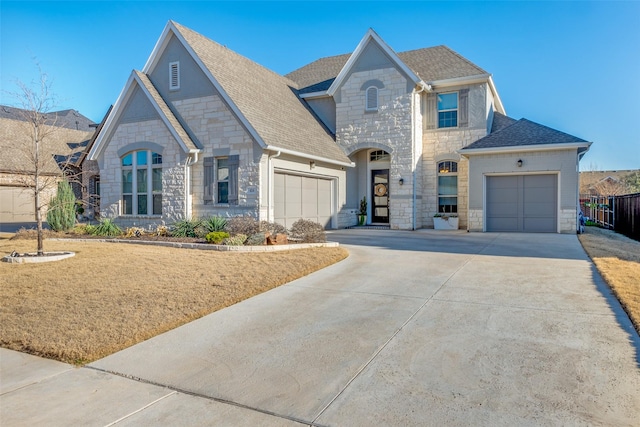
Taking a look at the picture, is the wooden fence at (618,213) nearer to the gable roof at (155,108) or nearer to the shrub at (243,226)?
the shrub at (243,226)

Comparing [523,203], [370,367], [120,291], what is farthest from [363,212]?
[370,367]

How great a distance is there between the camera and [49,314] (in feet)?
19.0

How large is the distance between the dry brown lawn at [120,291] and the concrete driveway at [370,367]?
1.12 feet

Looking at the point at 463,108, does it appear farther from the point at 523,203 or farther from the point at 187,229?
the point at 187,229

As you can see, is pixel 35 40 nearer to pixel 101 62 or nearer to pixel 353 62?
pixel 101 62

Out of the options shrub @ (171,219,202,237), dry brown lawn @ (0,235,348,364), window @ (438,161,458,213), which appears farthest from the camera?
window @ (438,161,458,213)

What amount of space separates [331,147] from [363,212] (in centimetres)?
387

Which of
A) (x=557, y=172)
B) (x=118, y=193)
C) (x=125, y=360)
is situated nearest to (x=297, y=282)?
(x=125, y=360)

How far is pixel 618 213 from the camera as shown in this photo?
60.7 ft

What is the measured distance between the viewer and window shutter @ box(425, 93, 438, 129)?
19266mm

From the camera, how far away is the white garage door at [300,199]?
1554cm

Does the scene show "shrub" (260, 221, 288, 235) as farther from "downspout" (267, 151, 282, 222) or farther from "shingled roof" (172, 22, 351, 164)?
"shingled roof" (172, 22, 351, 164)

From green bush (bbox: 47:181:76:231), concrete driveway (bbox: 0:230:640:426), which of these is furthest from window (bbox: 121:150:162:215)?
concrete driveway (bbox: 0:230:640:426)

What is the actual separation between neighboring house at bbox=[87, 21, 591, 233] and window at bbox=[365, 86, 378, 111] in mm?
47
